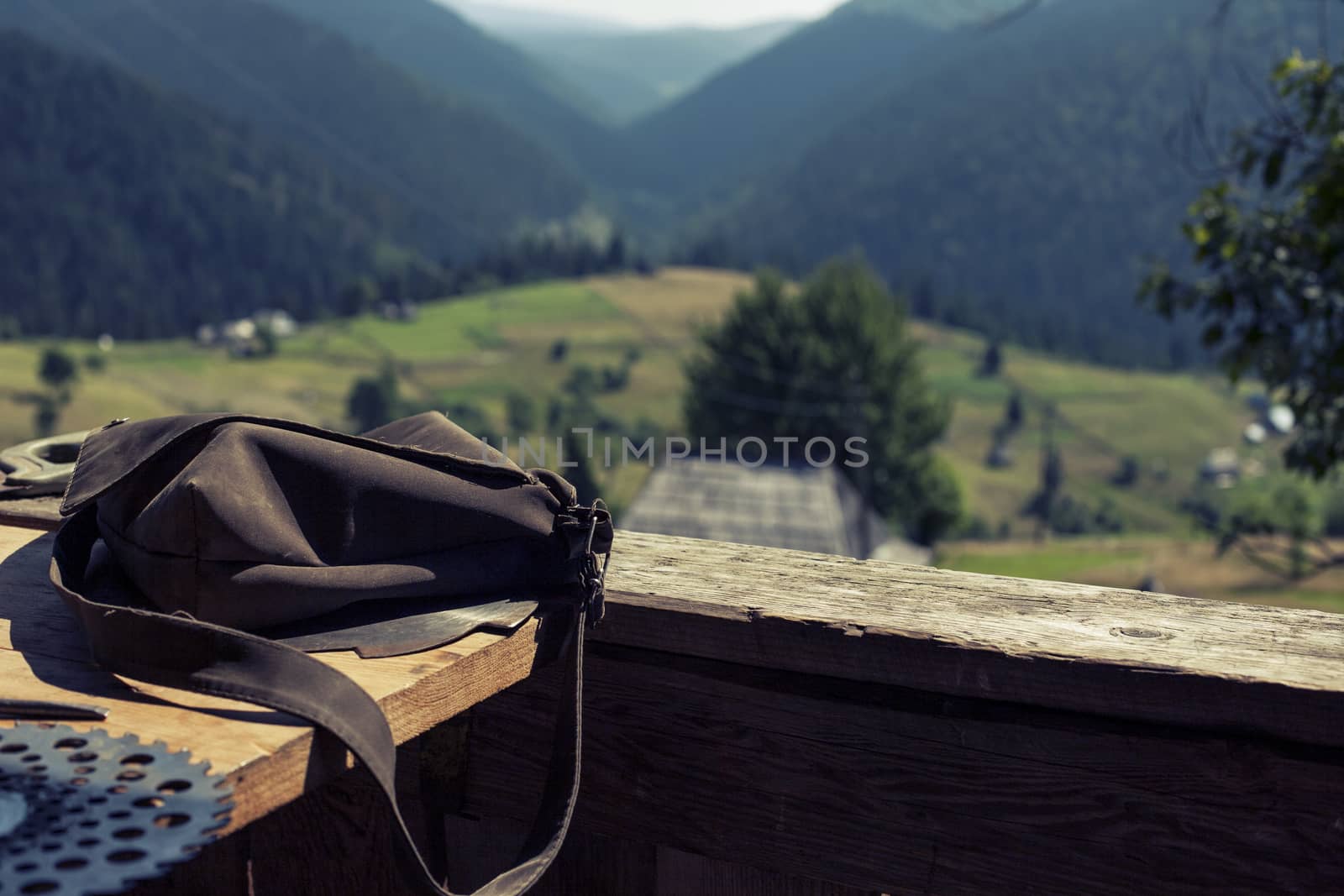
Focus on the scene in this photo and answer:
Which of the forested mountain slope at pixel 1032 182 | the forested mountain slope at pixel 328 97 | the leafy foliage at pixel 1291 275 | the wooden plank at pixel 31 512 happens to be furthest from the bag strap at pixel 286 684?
the forested mountain slope at pixel 328 97

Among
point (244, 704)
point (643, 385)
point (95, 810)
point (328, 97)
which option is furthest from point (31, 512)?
point (328, 97)

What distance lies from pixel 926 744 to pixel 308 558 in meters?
0.60

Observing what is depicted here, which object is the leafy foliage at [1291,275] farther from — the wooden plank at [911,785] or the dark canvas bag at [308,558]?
the dark canvas bag at [308,558]

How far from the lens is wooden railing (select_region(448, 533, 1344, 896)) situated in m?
0.95

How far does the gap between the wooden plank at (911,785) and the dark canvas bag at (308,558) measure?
15 cm

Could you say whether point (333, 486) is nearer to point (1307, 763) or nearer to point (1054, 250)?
point (1307, 763)

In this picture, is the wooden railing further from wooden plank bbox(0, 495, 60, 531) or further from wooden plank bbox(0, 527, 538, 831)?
wooden plank bbox(0, 495, 60, 531)

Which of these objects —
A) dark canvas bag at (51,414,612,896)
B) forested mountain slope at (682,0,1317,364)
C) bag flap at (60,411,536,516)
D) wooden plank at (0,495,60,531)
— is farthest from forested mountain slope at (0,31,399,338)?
dark canvas bag at (51,414,612,896)

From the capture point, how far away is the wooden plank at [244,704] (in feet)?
2.58

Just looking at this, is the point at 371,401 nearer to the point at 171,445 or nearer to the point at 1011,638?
the point at 171,445

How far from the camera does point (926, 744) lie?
105 cm

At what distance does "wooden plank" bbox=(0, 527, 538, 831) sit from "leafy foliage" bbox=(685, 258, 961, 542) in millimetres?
43319

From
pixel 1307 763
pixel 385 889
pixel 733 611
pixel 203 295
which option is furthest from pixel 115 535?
pixel 203 295

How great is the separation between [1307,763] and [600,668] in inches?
26.3
